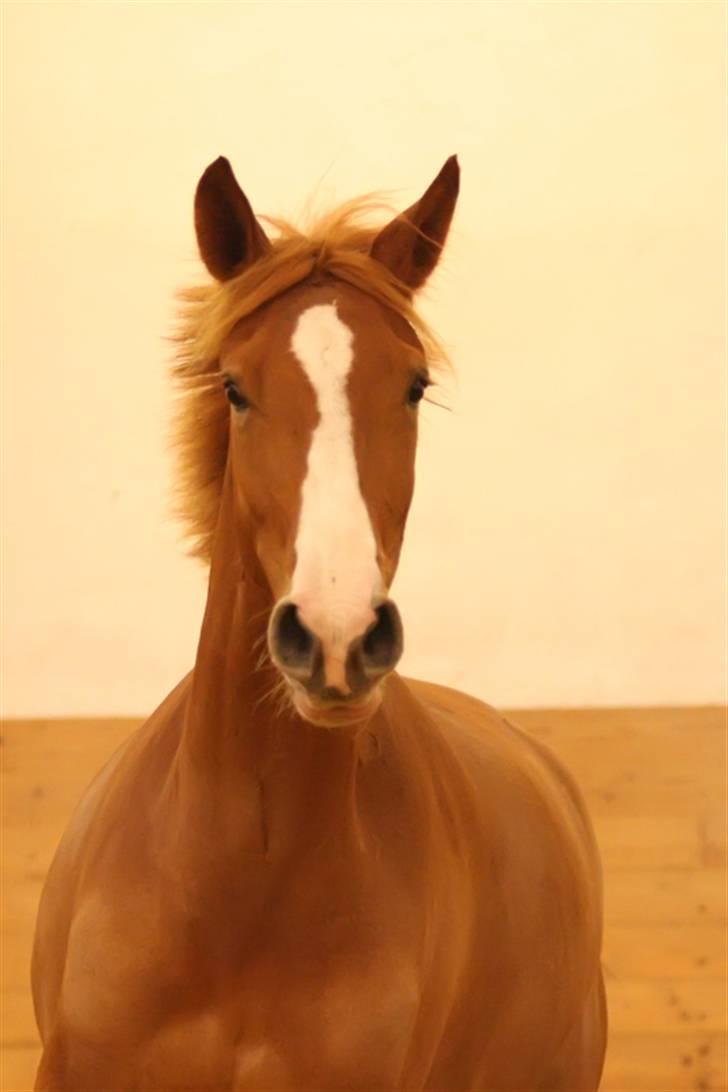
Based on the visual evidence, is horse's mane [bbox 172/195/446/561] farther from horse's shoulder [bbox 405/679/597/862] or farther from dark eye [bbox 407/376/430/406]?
horse's shoulder [bbox 405/679/597/862]

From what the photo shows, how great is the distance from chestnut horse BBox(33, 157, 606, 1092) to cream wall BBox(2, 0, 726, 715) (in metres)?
1.12

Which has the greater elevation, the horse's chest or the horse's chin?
the horse's chin

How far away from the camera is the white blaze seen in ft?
2.75

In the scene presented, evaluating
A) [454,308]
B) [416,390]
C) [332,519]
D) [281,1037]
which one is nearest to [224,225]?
[416,390]

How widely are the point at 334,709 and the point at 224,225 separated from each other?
1.41 feet

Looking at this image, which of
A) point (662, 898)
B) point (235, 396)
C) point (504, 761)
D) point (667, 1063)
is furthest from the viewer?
point (662, 898)

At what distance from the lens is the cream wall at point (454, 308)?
2312 mm

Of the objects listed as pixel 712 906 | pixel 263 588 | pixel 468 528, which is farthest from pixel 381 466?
pixel 712 906

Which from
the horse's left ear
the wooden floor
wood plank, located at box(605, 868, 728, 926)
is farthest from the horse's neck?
wood plank, located at box(605, 868, 728, 926)

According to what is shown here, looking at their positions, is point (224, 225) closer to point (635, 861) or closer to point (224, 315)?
point (224, 315)

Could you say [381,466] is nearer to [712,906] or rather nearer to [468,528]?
[468,528]

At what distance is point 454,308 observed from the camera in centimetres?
234

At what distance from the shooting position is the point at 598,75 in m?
2.36

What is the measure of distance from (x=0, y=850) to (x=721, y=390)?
1488mm
